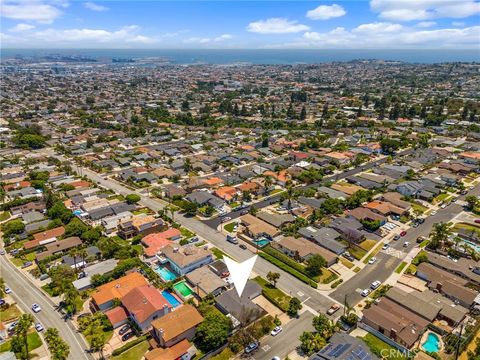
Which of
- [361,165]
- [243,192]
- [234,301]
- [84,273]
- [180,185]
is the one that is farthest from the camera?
[361,165]

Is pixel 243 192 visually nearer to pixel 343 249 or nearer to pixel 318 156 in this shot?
pixel 343 249

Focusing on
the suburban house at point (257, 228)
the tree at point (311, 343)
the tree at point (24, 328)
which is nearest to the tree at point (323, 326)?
the tree at point (311, 343)

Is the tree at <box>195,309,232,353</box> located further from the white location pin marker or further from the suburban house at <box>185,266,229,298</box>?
the suburban house at <box>185,266,229,298</box>

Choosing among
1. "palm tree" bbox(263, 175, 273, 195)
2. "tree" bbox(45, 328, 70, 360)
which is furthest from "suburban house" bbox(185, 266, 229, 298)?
"palm tree" bbox(263, 175, 273, 195)

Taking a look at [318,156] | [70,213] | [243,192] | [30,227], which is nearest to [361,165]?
[318,156]

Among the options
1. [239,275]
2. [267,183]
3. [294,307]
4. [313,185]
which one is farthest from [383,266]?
[313,185]

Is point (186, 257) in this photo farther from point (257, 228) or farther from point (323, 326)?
point (323, 326)
